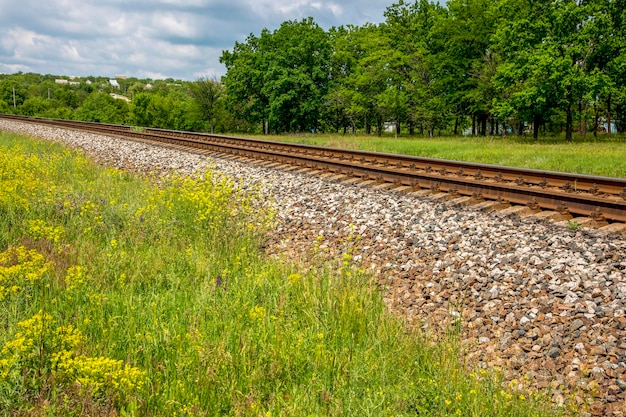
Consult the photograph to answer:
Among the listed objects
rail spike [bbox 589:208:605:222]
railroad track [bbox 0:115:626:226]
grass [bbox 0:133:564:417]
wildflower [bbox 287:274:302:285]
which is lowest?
grass [bbox 0:133:564:417]

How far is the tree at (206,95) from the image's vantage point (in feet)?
186

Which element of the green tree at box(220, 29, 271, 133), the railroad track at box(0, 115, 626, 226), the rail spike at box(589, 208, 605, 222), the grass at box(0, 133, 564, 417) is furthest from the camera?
the green tree at box(220, 29, 271, 133)

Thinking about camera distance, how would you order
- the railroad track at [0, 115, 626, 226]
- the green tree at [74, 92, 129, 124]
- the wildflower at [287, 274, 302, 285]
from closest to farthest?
1. the wildflower at [287, 274, 302, 285]
2. the railroad track at [0, 115, 626, 226]
3. the green tree at [74, 92, 129, 124]

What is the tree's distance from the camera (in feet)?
186

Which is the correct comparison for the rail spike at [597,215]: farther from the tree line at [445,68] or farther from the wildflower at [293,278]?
the tree line at [445,68]

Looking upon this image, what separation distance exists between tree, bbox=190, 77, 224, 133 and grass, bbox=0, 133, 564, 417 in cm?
5146

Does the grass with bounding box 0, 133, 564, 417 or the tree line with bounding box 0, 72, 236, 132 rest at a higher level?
the tree line with bounding box 0, 72, 236, 132

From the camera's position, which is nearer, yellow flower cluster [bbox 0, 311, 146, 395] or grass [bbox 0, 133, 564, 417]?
yellow flower cluster [bbox 0, 311, 146, 395]

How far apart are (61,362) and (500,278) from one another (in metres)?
5.05

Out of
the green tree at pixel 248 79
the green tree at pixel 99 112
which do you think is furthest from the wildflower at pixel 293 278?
the green tree at pixel 99 112

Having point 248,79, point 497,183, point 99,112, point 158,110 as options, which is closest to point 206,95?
point 248,79

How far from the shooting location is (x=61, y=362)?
397 centimetres

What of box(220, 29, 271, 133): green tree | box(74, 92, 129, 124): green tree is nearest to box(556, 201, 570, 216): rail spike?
box(220, 29, 271, 133): green tree

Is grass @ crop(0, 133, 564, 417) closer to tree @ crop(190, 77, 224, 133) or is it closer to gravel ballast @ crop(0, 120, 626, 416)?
gravel ballast @ crop(0, 120, 626, 416)
